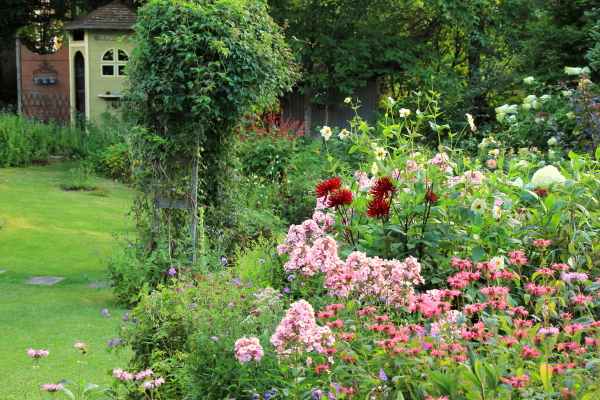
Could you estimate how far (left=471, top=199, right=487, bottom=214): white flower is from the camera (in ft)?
10.2

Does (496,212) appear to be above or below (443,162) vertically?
below

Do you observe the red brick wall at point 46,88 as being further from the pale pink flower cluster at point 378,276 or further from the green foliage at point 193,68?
the pale pink flower cluster at point 378,276

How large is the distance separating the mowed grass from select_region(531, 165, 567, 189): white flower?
293 centimetres

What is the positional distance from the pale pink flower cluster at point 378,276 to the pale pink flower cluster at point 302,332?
37cm

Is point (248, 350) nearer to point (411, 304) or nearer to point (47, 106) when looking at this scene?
point (411, 304)

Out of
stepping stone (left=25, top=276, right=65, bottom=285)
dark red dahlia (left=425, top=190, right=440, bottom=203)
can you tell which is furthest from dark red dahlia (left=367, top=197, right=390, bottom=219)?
stepping stone (left=25, top=276, right=65, bottom=285)

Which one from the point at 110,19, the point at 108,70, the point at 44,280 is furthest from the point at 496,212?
the point at 110,19

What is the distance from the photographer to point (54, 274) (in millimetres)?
6441

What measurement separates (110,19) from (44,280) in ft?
39.0

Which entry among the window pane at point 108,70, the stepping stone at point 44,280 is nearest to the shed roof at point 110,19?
the window pane at point 108,70

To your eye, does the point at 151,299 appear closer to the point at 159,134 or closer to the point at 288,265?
the point at 288,265

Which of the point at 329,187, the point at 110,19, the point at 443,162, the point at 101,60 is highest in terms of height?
the point at 110,19

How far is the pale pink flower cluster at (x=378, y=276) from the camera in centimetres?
246

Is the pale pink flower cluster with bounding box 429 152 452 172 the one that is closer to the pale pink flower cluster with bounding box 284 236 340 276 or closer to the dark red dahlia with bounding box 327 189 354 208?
the dark red dahlia with bounding box 327 189 354 208
